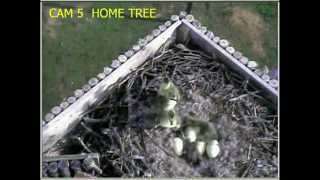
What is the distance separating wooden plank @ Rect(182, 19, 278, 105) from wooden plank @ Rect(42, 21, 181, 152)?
0.17 m

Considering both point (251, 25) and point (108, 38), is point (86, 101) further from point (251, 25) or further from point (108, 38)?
point (251, 25)

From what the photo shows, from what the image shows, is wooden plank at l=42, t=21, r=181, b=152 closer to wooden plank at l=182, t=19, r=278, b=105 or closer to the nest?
the nest

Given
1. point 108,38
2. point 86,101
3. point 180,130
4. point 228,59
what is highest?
point 108,38

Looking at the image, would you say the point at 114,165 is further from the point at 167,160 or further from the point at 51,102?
the point at 51,102

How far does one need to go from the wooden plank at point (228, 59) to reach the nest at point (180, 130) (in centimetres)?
5

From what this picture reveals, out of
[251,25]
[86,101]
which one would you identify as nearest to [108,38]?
[86,101]

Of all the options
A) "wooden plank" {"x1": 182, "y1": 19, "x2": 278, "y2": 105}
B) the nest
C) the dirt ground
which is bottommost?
the nest

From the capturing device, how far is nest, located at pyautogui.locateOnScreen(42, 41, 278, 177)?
3.93 meters

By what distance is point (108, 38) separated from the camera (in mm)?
3986

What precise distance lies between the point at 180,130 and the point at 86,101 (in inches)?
25.9

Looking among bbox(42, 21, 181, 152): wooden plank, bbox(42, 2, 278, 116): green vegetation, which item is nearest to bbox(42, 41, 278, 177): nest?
bbox(42, 21, 181, 152): wooden plank

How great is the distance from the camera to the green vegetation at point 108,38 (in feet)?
13.1

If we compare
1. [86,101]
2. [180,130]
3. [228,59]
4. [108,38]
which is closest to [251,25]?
[228,59]

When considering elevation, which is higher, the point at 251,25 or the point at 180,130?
the point at 251,25
